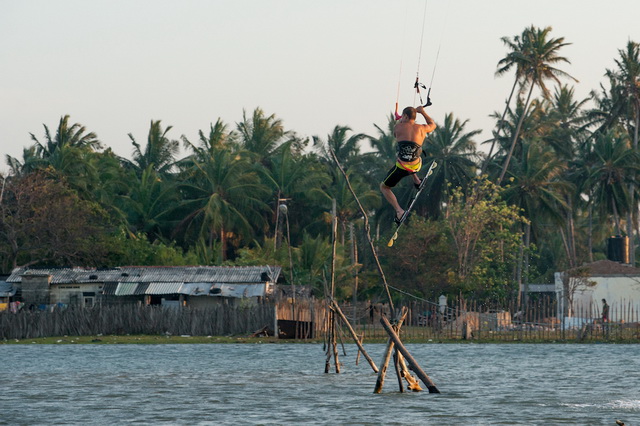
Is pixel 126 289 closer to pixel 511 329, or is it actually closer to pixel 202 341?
pixel 202 341

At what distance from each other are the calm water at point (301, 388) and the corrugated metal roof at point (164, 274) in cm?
1331

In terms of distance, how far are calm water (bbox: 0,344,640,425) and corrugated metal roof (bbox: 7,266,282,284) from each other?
1331 centimetres

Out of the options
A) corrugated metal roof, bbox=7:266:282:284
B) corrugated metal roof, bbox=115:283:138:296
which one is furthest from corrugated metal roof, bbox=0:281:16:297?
corrugated metal roof, bbox=115:283:138:296

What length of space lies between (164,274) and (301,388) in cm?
3297

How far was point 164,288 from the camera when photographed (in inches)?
2344

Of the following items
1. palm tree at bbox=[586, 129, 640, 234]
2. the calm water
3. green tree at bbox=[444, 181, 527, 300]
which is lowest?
the calm water

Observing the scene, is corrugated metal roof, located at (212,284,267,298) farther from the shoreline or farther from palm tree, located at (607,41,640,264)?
palm tree, located at (607,41,640,264)

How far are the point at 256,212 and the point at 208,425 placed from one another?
191 feet

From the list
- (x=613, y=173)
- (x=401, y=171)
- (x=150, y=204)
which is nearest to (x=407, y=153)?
(x=401, y=171)

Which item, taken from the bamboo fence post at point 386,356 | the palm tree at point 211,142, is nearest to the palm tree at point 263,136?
the palm tree at point 211,142

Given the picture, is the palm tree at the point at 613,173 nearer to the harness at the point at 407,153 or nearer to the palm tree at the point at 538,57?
the palm tree at the point at 538,57

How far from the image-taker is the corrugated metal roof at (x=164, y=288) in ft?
194

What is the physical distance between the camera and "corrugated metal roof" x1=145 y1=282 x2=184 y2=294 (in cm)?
5903

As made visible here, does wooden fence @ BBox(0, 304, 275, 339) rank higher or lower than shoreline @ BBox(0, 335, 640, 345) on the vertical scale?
Answer: higher
